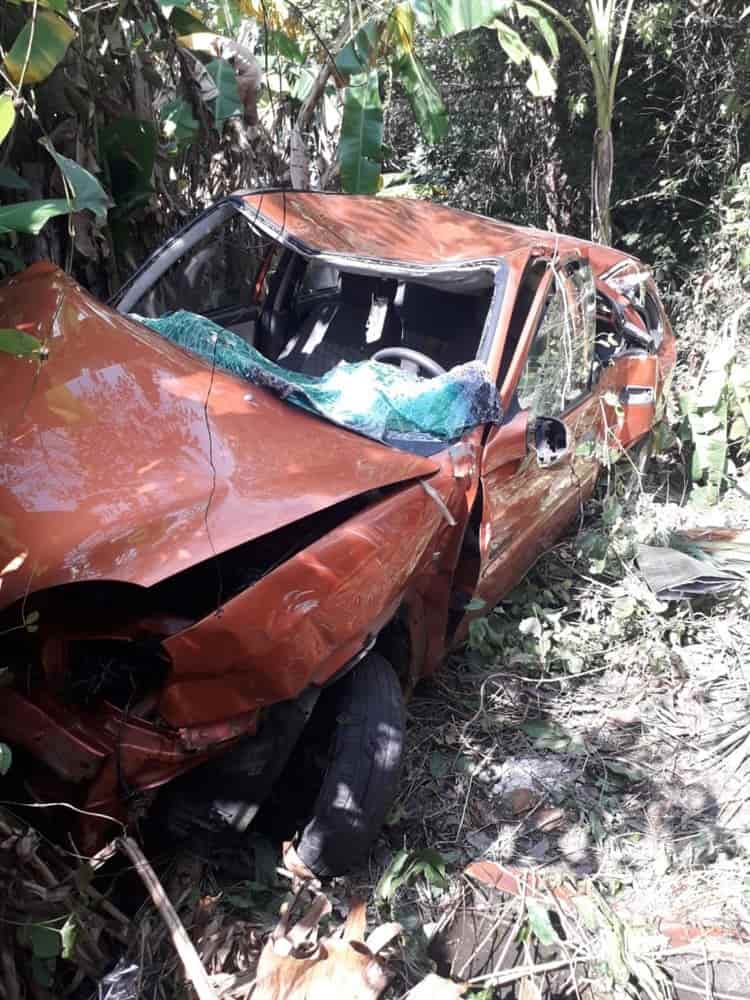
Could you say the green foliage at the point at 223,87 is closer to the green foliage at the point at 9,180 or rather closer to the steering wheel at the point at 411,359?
the green foliage at the point at 9,180

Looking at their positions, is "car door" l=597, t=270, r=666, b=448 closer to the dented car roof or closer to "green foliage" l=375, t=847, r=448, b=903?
the dented car roof

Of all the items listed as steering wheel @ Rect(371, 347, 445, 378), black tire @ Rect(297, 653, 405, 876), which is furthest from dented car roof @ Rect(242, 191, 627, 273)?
black tire @ Rect(297, 653, 405, 876)

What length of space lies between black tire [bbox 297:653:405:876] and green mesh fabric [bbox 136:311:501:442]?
908 mm

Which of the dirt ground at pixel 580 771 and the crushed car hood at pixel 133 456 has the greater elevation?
the crushed car hood at pixel 133 456

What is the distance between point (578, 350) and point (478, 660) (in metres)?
1.48

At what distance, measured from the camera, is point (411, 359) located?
3574 millimetres

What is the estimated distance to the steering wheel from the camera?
349 centimetres

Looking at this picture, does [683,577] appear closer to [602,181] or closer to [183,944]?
[183,944]

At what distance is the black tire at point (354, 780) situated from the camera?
253 cm

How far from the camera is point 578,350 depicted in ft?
13.0

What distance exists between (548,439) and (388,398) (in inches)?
26.9

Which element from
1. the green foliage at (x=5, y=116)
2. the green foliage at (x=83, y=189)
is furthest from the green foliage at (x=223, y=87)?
the green foliage at (x=5, y=116)

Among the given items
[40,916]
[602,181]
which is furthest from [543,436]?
[602,181]

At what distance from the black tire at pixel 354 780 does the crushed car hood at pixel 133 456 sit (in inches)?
26.8
